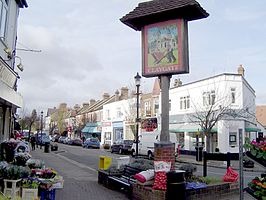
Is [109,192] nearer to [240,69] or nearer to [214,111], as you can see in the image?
[214,111]

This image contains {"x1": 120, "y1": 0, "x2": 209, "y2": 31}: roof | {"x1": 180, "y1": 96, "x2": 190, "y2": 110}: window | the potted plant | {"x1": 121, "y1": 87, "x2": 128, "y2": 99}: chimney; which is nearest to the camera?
the potted plant

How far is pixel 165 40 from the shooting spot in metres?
9.70

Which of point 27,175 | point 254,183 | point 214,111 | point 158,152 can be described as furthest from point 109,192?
point 214,111

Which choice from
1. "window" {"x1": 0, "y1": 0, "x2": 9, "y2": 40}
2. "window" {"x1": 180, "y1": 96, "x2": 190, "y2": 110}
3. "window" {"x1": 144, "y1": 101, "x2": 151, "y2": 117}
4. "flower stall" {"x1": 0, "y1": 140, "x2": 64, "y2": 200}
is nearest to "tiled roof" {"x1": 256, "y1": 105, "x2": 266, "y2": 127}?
"window" {"x1": 144, "y1": 101, "x2": 151, "y2": 117}

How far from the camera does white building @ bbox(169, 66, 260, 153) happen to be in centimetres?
3127

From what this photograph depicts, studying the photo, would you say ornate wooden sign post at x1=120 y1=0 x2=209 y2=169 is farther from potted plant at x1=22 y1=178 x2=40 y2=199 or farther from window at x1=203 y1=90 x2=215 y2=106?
window at x1=203 y1=90 x2=215 y2=106

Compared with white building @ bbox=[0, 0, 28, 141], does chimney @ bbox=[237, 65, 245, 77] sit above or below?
above

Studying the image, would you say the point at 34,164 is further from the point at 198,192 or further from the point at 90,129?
the point at 90,129

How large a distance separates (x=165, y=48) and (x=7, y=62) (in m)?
7.81

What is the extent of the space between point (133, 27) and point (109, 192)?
5.75 meters

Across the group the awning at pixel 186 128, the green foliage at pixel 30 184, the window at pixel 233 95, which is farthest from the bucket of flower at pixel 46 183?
the window at pixel 233 95

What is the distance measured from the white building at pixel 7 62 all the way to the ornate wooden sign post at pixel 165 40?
4.27 metres

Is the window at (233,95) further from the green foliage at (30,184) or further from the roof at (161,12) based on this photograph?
the green foliage at (30,184)

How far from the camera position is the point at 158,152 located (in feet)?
29.9
